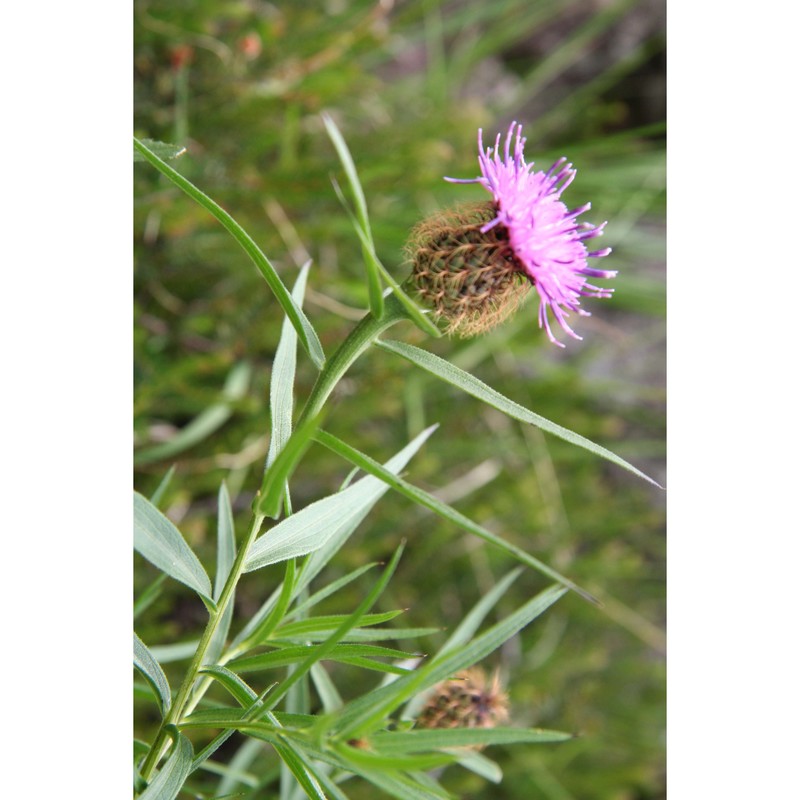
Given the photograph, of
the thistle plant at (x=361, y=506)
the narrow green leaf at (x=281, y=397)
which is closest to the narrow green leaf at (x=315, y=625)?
the thistle plant at (x=361, y=506)

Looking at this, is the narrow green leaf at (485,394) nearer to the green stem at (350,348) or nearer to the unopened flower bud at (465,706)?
the green stem at (350,348)

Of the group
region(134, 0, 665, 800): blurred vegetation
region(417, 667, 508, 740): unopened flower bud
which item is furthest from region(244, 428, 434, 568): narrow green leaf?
region(134, 0, 665, 800): blurred vegetation

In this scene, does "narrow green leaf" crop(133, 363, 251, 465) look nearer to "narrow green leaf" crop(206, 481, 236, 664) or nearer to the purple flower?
"narrow green leaf" crop(206, 481, 236, 664)

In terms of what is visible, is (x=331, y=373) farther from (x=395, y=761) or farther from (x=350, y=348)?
(x=395, y=761)

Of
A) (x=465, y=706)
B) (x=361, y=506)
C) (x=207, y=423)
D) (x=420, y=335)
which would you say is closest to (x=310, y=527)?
(x=361, y=506)
